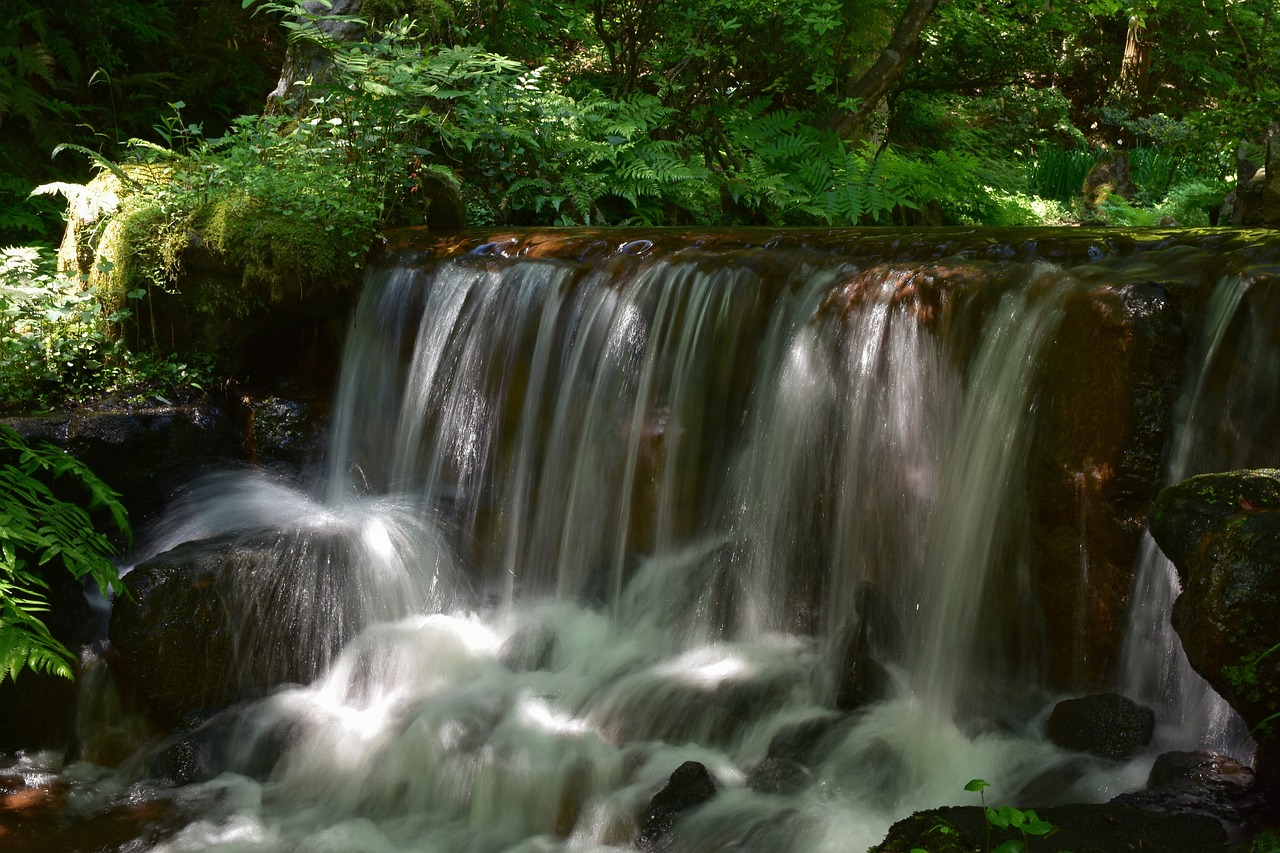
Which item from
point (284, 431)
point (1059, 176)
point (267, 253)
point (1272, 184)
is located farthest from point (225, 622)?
point (1059, 176)

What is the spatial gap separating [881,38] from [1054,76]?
9307 millimetres

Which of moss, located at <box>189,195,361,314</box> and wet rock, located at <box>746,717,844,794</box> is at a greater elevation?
moss, located at <box>189,195,361,314</box>

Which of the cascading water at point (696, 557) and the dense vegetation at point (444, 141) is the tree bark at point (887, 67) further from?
the cascading water at point (696, 557)

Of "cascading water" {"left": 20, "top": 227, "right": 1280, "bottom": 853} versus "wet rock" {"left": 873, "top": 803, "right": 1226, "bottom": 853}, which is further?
"cascading water" {"left": 20, "top": 227, "right": 1280, "bottom": 853}

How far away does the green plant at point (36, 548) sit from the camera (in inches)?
152

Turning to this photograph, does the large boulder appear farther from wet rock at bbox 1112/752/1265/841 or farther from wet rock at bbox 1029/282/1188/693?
wet rock at bbox 1029/282/1188/693

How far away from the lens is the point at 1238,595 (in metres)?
2.98

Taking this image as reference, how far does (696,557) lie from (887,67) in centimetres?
704

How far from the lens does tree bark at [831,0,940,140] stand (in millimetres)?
10381

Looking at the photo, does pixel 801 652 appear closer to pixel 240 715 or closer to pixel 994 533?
pixel 994 533

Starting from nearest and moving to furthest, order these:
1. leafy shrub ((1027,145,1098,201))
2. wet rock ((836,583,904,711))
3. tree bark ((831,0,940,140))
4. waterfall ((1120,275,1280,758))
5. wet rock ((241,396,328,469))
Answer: waterfall ((1120,275,1280,758))
wet rock ((836,583,904,711))
wet rock ((241,396,328,469))
tree bark ((831,0,940,140))
leafy shrub ((1027,145,1098,201))

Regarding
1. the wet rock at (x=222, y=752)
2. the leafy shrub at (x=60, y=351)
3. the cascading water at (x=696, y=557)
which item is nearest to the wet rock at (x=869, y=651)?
the cascading water at (x=696, y=557)

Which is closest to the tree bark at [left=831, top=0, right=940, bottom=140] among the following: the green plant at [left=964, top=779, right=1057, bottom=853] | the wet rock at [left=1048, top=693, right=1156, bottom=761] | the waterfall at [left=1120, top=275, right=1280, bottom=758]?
the waterfall at [left=1120, top=275, right=1280, bottom=758]

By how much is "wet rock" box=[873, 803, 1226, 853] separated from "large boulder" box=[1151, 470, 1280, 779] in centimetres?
35
